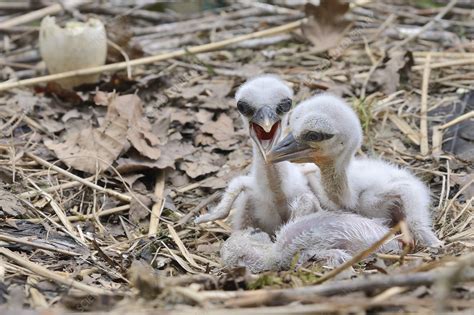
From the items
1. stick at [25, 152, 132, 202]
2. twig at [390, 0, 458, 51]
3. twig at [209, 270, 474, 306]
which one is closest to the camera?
twig at [209, 270, 474, 306]

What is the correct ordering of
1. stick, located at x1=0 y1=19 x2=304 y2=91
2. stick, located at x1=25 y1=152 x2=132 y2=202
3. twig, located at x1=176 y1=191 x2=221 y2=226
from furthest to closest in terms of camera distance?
stick, located at x1=0 y1=19 x2=304 y2=91, stick, located at x1=25 y1=152 x2=132 y2=202, twig, located at x1=176 y1=191 x2=221 y2=226

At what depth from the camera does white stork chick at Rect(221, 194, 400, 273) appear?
Answer: 2.86m

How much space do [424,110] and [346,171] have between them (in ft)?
4.36

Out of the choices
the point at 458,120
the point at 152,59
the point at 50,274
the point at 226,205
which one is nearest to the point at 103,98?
the point at 152,59

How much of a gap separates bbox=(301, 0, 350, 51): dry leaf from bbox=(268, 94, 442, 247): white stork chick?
6.77 feet

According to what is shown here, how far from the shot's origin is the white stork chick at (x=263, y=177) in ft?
10.3

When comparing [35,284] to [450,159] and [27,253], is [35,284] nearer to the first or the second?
[27,253]

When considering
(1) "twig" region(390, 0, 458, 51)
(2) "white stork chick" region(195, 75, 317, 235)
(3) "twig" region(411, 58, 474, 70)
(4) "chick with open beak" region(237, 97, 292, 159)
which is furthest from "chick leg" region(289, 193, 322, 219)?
(1) "twig" region(390, 0, 458, 51)

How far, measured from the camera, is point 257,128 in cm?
318

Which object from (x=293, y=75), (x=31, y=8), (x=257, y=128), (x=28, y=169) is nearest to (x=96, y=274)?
(x=257, y=128)

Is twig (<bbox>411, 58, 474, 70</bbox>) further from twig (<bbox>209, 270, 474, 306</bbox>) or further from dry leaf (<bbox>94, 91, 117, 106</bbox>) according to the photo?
twig (<bbox>209, 270, 474, 306</bbox>)

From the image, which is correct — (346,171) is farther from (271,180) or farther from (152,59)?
(152,59)

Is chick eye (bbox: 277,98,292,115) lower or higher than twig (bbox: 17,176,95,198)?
higher

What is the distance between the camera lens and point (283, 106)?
316 cm
